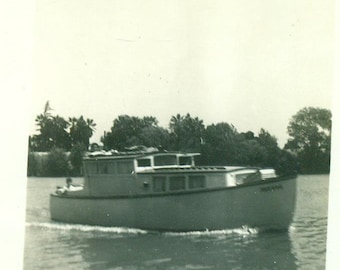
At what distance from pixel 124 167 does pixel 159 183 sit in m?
0.55

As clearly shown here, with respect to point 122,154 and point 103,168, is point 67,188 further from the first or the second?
point 122,154

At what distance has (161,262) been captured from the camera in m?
5.02

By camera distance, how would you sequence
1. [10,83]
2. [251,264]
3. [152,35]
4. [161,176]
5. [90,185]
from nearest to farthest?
[10,83] → [152,35] → [251,264] → [161,176] → [90,185]

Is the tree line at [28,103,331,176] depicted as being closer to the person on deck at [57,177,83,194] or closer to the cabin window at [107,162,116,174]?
the person on deck at [57,177,83,194]

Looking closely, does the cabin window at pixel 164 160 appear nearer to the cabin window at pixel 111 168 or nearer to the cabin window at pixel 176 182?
the cabin window at pixel 176 182

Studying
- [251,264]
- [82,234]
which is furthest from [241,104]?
[82,234]

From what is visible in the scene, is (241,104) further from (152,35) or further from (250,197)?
(250,197)

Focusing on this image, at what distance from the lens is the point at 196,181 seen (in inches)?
252

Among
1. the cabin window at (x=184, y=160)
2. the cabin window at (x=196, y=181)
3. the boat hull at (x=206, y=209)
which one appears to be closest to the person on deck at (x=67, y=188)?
the boat hull at (x=206, y=209)

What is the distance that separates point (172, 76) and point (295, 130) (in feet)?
4.17

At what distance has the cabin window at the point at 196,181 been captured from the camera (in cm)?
638

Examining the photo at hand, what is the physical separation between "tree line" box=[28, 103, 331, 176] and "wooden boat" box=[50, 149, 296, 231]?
310 mm

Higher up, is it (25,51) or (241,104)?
(25,51)

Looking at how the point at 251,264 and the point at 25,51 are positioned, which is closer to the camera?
the point at 25,51
